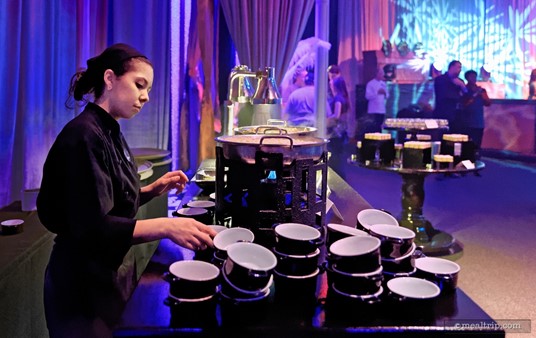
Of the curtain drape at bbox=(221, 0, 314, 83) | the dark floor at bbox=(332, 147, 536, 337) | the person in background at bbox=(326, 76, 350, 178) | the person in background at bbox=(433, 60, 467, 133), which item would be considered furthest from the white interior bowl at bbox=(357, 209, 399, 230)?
the person in background at bbox=(433, 60, 467, 133)

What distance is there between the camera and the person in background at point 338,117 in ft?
22.9

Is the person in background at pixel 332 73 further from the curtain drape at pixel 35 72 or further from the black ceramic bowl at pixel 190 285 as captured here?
the black ceramic bowl at pixel 190 285

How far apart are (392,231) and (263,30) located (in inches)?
136

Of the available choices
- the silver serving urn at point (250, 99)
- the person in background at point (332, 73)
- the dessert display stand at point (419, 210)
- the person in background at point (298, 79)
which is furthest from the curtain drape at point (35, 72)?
the person in background at point (332, 73)

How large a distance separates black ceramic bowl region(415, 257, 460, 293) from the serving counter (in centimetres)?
2

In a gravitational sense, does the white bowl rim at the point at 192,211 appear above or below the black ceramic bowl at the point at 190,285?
above

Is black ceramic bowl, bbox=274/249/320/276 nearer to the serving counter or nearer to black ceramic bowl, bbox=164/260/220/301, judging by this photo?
the serving counter

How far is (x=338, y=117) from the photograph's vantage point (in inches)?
277

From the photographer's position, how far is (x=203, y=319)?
972 millimetres

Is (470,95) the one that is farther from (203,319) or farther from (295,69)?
(203,319)

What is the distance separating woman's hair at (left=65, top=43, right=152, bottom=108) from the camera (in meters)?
1.30

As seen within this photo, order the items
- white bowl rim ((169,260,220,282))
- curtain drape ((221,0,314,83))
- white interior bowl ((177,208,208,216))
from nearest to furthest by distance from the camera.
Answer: white bowl rim ((169,260,220,282)), white interior bowl ((177,208,208,216)), curtain drape ((221,0,314,83))

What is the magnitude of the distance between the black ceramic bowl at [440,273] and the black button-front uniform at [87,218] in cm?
68

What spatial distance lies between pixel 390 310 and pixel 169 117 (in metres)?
3.37
